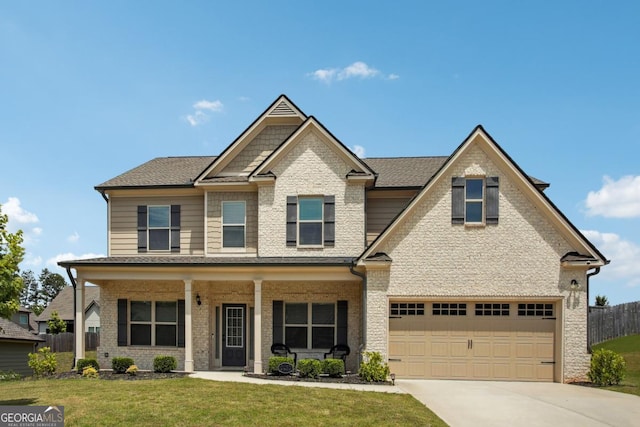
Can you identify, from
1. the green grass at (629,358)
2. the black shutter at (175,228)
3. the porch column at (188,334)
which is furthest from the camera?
the black shutter at (175,228)

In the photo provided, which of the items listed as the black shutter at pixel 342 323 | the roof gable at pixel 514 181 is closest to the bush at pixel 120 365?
the black shutter at pixel 342 323

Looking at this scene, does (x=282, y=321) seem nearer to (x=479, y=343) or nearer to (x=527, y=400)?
(x=479, y=343)

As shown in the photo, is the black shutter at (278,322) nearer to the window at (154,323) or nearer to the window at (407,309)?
the window at (154,323)

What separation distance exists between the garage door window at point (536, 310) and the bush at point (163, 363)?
11.3m

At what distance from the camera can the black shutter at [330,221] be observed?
16.4 metres

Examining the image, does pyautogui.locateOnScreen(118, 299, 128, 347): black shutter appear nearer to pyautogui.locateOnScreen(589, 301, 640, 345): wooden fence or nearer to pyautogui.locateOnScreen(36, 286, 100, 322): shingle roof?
pyautogui.locateOnScreen(589, 301, 640, 345): wooden fence

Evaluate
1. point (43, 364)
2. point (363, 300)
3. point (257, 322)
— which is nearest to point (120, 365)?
point (43, 364)

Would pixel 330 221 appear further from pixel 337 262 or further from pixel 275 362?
pixel 275 362

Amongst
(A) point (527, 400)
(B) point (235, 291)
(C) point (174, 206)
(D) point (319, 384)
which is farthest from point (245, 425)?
(C) point (174, 206)

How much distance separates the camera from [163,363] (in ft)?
50.7

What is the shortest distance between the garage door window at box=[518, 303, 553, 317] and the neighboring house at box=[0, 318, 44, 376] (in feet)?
81.9

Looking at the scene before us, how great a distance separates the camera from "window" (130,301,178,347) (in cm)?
1694

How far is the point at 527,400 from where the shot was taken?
11.4 metres

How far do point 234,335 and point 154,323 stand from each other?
295 centimetres
